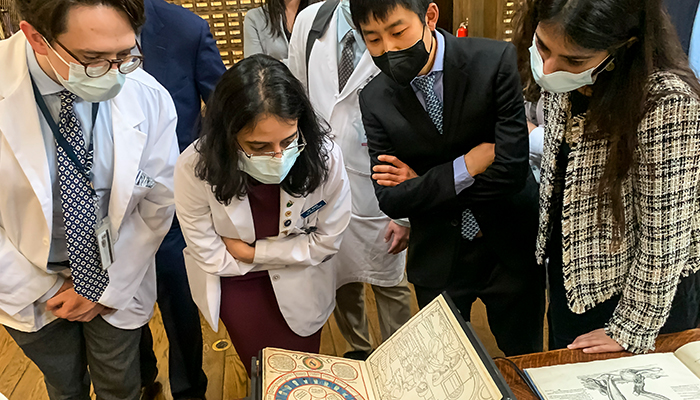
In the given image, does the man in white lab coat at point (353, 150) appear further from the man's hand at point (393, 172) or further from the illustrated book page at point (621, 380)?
the illustrated book page at point (621, 380)

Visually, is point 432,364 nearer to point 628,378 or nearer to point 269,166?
point 628,378

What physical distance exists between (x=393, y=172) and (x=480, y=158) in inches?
9.2

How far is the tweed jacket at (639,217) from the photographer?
0.94m

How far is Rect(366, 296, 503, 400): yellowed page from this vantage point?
797 millimetres

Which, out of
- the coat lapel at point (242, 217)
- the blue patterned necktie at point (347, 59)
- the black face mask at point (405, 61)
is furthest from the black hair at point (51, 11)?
the blue patterned necktie at point (347, 59)

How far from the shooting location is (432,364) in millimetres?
879

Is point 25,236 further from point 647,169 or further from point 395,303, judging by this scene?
point 647,169

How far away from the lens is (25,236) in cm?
133

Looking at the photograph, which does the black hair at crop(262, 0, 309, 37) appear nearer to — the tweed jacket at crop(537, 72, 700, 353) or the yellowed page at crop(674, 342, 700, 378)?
the tweed jacket at crop(537, 72, 700, 353)

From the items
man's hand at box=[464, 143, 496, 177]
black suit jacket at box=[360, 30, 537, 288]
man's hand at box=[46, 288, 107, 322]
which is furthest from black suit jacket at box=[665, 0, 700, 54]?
man's hand at box=[46, 288, 107, 322]

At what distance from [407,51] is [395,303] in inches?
42.3

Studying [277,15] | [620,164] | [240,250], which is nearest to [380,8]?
[620,164]

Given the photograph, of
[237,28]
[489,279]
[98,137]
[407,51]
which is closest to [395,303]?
[489,279]

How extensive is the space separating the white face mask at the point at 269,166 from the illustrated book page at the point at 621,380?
2.46 ft
